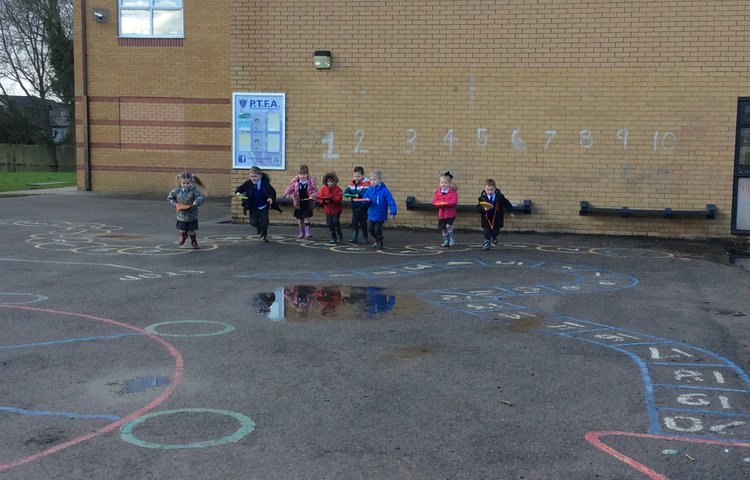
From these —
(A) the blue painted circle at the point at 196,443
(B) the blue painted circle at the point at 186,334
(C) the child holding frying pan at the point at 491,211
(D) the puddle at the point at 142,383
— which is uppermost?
(C) the child holding frying pan at the point at 491,211

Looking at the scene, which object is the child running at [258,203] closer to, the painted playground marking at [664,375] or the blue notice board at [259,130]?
the blue notice board at [259,130]

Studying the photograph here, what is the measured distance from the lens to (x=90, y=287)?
32.1ft

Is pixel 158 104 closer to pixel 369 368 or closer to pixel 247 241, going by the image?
pixel 247 241

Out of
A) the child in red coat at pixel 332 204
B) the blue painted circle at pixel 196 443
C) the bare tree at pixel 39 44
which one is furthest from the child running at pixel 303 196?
the bare tree at pixel 39 44

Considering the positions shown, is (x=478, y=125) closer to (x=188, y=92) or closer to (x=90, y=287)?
(x=90, y=287)

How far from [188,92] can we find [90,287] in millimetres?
18175

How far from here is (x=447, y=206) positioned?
46.7ft

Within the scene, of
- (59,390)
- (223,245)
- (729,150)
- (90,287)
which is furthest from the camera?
(729,150)

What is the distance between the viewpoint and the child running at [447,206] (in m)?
14.2

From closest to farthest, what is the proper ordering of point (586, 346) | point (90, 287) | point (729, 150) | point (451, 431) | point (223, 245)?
point (451, 431) → point (586, 346) → point (90, 287) → point (223, 245) → point (729, 150)

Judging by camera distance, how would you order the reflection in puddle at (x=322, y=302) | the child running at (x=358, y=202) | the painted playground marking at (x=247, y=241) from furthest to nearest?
1. the child running at (x=358, y=202)
2. the painted playground marking at (x=247, y=241)
3. the reflection in puddle at (x=322, y=302)

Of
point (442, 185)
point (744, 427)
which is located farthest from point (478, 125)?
point (744, 427)

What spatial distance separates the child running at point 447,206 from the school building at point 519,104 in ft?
7.10

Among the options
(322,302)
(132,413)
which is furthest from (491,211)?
(132,413)
